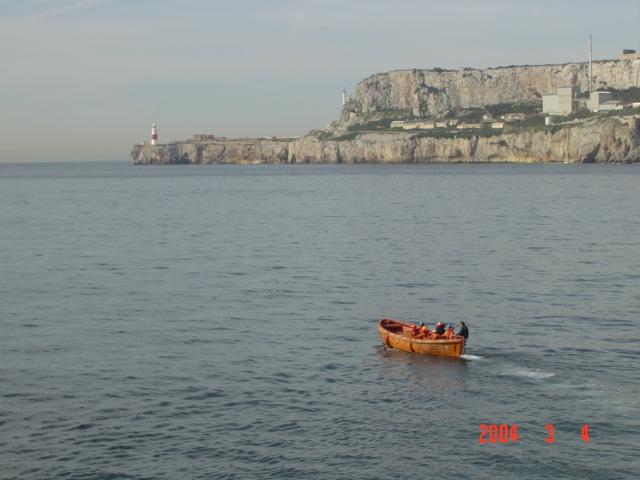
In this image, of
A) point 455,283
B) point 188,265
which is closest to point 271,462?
point 455,283

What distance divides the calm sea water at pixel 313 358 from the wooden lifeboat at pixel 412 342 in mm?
607

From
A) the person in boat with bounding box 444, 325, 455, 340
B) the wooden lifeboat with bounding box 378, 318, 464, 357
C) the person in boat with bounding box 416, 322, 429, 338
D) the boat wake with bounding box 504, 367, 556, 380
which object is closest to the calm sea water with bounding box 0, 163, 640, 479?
the boat wake with bounding box 504, 367, 556, 380

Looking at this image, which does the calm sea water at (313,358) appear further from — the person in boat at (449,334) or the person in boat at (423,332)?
the person in boat at (423,332)

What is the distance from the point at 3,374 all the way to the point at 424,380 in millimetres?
18931

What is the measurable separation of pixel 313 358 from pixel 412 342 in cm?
503

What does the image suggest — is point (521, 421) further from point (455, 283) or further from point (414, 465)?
point (455, 283)

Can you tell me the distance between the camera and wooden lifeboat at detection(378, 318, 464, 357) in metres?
44.9

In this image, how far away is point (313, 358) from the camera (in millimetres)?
44969

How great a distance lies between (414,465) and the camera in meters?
31.3

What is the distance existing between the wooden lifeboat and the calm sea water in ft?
1.99

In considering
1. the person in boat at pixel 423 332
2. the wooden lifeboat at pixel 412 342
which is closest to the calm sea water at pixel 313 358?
the wooden lifeboat at pixel 412 342

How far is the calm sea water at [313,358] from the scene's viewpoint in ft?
106

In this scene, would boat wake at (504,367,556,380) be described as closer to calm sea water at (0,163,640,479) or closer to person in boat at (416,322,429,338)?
calm sea water at (0,163,640,479)

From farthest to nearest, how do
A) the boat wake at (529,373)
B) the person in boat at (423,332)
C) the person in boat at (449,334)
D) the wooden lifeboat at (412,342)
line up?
1. the person in boat at (423,332)
2. the person in boat at (449,334)
3. the wooden lifeboat at (412,342)
4. the boat wake at (529,373)
